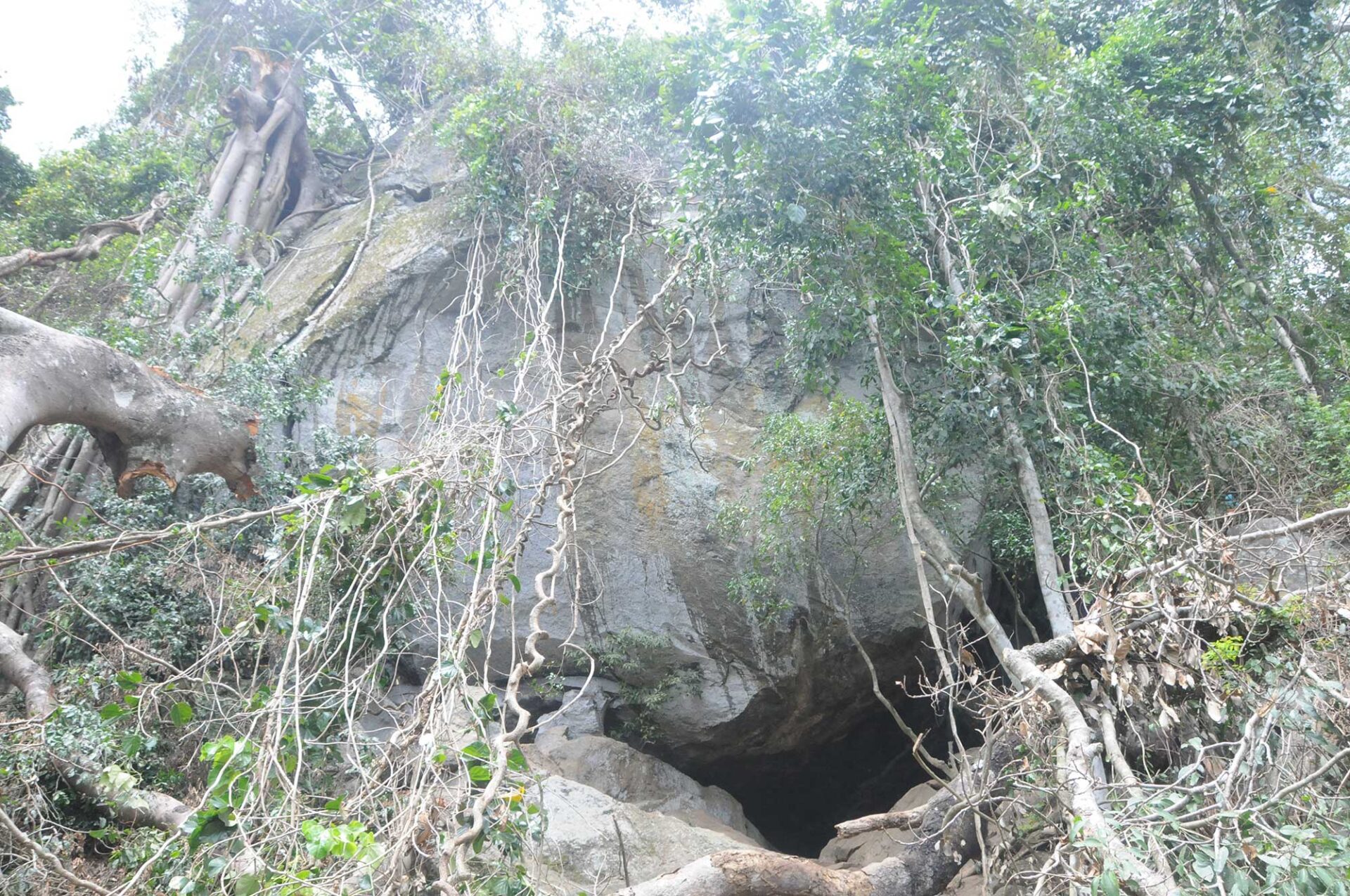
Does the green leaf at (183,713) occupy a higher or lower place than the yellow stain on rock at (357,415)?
lower

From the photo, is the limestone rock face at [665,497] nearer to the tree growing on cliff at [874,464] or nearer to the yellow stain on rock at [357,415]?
the yellow stain on rock at [357,415]

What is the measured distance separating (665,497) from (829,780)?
11.8ft

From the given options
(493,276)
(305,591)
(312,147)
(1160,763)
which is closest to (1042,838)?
(1160,763)

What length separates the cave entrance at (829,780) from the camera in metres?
8.52

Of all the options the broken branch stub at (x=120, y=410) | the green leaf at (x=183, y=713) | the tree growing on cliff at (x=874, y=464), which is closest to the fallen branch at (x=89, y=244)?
the tree growing on cliff at (x=874, y=464)

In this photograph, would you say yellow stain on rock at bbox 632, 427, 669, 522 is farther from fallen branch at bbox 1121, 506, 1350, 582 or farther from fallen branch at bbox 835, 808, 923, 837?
fallen branch at bbox 1121, 506, 1350, 582

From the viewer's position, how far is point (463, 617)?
3869 millimetres

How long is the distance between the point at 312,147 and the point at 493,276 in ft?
15.4

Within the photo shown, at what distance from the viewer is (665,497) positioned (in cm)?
811

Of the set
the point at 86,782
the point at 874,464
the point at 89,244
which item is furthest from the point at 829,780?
the point at 89,244

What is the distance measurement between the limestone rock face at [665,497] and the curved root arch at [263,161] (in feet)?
3.95

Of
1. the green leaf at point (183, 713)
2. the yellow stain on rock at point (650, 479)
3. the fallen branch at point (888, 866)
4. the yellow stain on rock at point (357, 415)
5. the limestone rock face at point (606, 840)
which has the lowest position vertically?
the limestone rock face at point (606, 840)

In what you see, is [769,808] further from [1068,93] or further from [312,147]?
[312,147]

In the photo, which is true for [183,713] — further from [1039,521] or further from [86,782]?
[1039,521]
